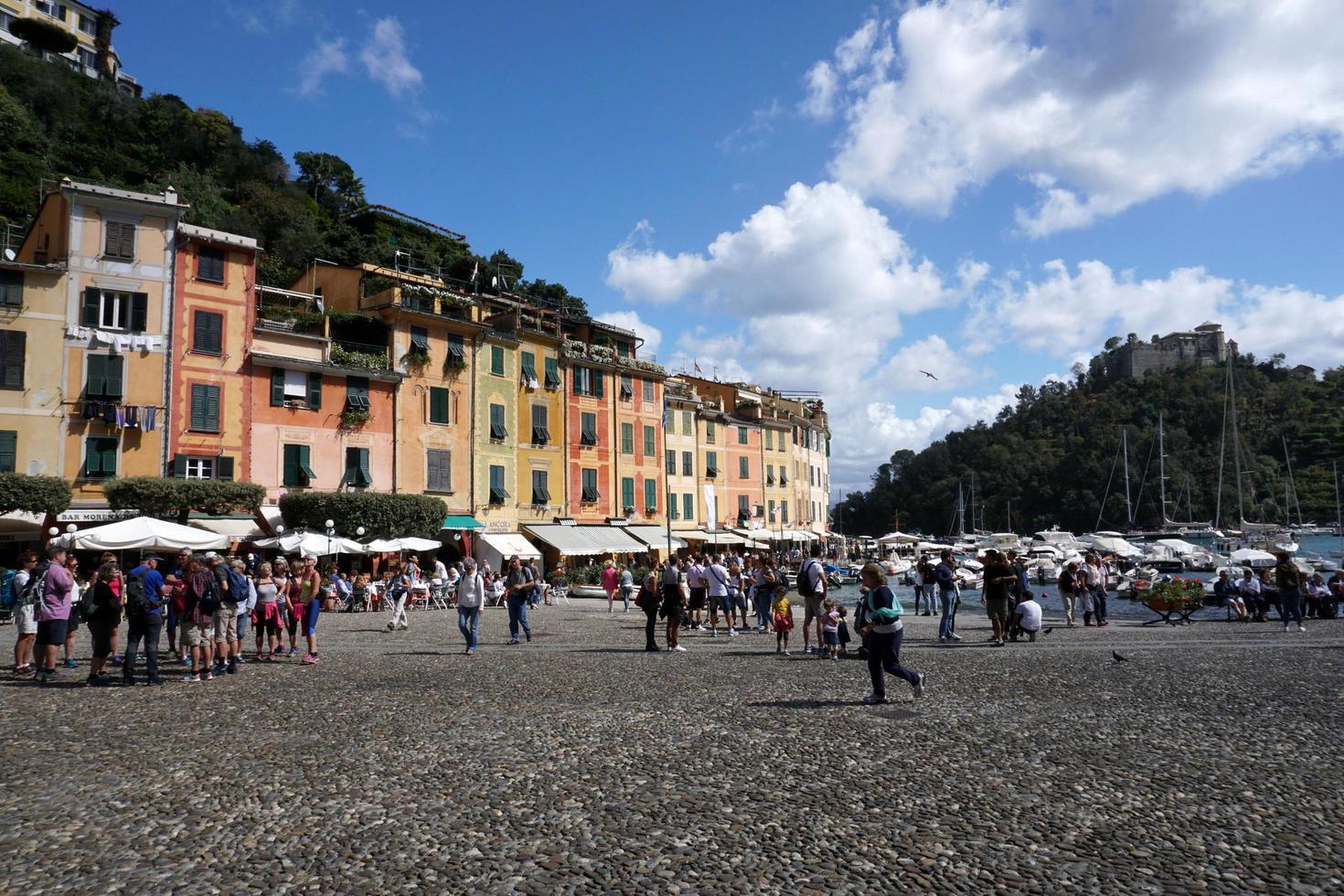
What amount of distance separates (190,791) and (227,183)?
7979 cm

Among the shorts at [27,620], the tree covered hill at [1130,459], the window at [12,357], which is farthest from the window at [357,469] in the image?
the tree covered hill at [1130,459]

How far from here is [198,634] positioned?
1324 cm

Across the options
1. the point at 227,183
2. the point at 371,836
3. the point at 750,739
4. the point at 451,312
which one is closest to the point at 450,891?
the point at 371,836

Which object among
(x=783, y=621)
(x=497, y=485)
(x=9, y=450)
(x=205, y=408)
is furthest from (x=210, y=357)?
(x=783, y=621)

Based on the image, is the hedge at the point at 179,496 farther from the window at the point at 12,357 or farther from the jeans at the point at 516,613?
the jeans at the point at 516,613

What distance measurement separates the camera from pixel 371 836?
6309mm

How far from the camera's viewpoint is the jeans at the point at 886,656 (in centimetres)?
1084

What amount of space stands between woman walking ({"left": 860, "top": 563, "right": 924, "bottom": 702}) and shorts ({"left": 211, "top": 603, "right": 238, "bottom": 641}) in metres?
9.56

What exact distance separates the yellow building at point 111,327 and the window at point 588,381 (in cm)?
2001

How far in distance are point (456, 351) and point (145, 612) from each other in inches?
1169

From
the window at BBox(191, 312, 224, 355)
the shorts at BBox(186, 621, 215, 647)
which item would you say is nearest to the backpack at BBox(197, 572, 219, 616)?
the shorts at BBox(186, 621, 215, 647)

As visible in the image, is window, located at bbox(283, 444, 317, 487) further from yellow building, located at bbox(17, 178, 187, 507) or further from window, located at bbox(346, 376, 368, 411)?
yellow building, located at bbox(17, 178, 187, 507)

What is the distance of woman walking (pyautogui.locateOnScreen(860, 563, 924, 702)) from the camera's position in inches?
426

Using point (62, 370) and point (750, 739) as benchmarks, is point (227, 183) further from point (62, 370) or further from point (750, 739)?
point (750, 739)
